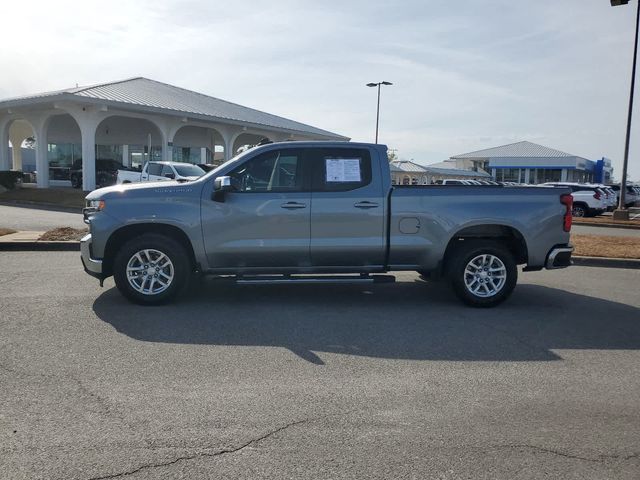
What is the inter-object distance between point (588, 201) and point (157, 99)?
2095cm

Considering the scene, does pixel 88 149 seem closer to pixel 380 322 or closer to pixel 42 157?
pixel 42 157

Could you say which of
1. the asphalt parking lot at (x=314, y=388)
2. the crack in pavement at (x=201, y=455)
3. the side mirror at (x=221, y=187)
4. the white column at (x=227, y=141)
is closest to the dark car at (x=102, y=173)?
the white column at (x=227, y=141)

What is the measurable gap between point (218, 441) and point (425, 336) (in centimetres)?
295

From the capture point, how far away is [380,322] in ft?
20.9

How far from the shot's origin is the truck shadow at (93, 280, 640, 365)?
18.0 ft

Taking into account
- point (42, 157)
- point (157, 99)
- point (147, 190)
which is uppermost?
point (157, 99)

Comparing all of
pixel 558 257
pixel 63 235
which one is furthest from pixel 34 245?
pixel 558 257

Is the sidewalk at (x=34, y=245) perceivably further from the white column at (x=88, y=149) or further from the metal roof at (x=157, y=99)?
the white column at (x=88, y=149)

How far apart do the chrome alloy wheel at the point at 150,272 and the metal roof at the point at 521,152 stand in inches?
2500

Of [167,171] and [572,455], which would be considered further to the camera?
[167,171]

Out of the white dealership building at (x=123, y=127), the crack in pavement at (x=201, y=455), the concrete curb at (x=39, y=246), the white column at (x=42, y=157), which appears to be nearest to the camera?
the crack in pavement at (x=201, y=455)

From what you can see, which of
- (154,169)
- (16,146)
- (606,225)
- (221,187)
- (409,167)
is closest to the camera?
(221,187)

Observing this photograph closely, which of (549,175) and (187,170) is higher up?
(549,175)

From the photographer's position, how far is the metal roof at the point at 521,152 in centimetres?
6450
